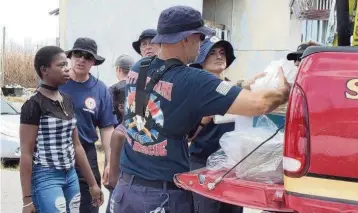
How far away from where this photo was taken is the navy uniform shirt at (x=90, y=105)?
4066mm

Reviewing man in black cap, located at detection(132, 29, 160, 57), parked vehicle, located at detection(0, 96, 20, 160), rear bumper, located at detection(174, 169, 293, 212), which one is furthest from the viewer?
parked vehicle, located at detection(0, 96, 20, 160)

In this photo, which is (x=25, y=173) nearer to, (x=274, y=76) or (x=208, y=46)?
(x=208, y=46)

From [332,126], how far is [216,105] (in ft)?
2.16

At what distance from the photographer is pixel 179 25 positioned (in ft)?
8.82

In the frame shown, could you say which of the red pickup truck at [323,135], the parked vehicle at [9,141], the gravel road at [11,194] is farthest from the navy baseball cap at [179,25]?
the parked vehicle at [9,141]

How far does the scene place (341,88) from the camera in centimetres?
204

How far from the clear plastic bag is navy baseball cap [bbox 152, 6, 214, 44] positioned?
61cm

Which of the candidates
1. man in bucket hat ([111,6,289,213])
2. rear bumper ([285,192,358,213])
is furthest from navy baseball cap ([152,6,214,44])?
rear bumper ([285,192,358,213])

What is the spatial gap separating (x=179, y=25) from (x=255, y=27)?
15073 millimetres

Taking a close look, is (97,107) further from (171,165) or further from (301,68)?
(301,68)

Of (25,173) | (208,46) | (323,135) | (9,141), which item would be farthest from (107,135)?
(9,141)

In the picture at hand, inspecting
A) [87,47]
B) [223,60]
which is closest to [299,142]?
[223,60]

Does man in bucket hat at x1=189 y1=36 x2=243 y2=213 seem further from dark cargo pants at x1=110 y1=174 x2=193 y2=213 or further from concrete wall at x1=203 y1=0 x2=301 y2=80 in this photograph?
concrete wall at x1=203 y1=0 x2=301 y2=80

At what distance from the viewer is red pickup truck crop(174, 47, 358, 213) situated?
2016mm
